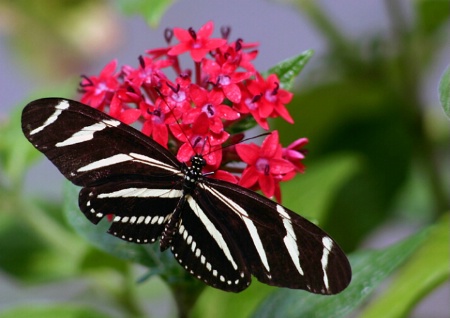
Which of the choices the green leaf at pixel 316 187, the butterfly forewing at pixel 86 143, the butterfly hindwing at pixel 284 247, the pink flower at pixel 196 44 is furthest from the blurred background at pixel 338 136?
the butterfly hindwing at pixel 284 247

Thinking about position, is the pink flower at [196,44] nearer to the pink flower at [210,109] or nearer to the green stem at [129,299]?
the pink flower at [210,109]

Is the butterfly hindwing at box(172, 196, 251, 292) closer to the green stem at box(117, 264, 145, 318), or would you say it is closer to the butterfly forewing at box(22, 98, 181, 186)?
the butterfly forewing at box(22, 98, 181, 186)

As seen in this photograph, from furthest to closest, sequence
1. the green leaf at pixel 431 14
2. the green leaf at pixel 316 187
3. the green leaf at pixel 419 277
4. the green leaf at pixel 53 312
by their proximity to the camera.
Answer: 1. the green leaf at pixel 431 14
2. the green leaf at pixel 316 187
3. the green leaf at pixel 53 312
4. the green leaf at pixel 419 277

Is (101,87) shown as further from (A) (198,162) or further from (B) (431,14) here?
(B) (431,14)

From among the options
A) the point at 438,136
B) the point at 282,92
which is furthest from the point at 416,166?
the point at 282,92

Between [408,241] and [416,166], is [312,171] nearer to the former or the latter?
[416,166]

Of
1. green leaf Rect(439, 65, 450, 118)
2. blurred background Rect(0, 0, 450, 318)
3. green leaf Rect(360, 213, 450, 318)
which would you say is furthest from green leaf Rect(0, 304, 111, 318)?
green leaf Rect(439, 65, 450, 118)

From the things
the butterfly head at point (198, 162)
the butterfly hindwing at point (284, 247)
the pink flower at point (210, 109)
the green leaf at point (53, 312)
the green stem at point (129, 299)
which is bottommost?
the green stem at point (129, 299)

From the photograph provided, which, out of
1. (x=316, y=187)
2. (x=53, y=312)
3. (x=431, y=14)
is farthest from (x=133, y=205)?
(x=431, y=14)
